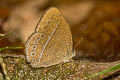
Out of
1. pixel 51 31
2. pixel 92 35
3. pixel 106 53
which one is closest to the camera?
pixel 51 31

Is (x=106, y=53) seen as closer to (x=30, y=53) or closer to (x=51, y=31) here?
(x=51, y=31)

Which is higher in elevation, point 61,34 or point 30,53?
point 61,34

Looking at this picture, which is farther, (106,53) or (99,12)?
(99,12)

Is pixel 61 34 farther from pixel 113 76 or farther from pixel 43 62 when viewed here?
pixel 113 76

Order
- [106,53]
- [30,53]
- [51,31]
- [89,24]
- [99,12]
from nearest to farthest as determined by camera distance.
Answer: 1. [30,53]
2. [51,31]
3. [106,53]
4. [89,24]
5. [99,12]

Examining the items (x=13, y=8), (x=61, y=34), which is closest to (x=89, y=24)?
(x=13, y=8)

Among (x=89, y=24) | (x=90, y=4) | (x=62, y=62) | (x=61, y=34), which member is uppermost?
(x=90, y=4)

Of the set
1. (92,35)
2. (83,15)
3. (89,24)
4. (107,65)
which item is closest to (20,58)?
(107,65)
